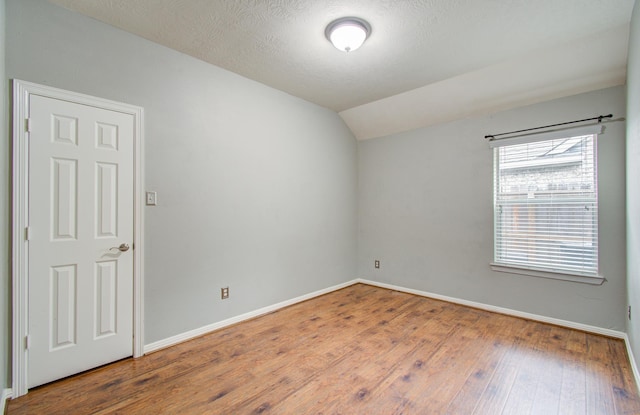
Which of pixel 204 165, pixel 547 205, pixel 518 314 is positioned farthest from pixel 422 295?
pixel 204 165

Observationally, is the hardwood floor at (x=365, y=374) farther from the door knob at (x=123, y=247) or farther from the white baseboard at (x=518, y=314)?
the door knob at (x=123, y=247)

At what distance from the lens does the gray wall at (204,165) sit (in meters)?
2.18

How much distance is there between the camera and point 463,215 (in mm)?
3785

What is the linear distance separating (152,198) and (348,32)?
217cm

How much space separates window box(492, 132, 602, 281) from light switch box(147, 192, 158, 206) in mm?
3747

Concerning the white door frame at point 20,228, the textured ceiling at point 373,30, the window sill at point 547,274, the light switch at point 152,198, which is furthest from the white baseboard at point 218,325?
the textured ceiling at point 373,30

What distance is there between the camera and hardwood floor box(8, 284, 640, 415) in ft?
6.00

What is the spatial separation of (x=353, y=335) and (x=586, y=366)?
1874 millimetres

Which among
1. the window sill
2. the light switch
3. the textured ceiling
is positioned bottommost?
the window sill

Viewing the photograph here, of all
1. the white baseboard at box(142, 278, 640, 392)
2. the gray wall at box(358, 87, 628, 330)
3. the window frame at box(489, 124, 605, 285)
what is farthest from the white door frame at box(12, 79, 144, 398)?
the window frame at box(489, 124, 605, 285)

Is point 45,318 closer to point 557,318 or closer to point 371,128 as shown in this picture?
point 371,128

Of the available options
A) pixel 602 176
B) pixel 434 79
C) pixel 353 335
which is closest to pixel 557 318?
pixel 602 176

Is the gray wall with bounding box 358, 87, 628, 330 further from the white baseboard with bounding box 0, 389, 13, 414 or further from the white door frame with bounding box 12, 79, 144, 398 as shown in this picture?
the white baseboard with bounding box 0, 389, 13, 414

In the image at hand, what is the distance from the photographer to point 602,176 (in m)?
2.83
